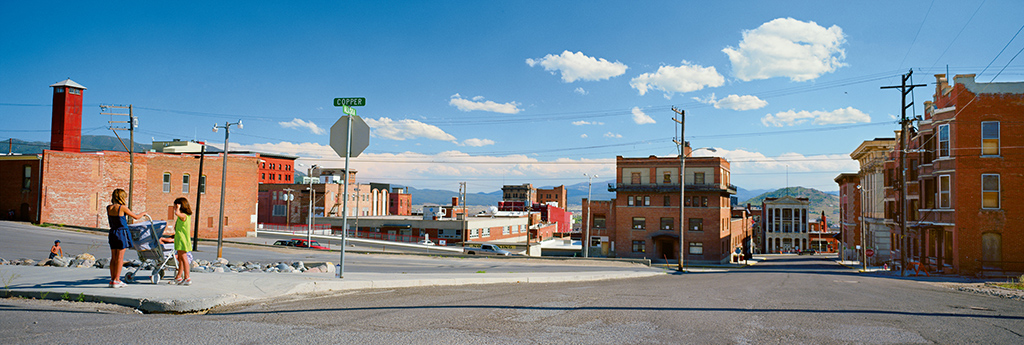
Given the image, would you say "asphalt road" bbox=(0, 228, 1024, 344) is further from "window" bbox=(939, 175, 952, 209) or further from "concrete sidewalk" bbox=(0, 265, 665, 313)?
"window" bbox=(939, 175, 952, 209)

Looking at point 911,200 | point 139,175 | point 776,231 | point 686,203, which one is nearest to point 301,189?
point 139,175

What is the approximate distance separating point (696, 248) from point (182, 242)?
205 feet

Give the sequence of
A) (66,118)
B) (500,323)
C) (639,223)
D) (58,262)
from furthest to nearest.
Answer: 1. (639,223)
2. (66,118)
3. (58,262)
4. (500,323)

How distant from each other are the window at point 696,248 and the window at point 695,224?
1803 mm

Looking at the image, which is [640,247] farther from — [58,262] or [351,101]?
[58,262]

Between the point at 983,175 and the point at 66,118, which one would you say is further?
the point at 66,118

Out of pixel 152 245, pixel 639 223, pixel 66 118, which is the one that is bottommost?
pixel 639 223

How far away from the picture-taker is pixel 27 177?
144 ft

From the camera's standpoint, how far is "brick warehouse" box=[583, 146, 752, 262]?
63.9 meters

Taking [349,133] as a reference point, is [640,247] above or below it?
below

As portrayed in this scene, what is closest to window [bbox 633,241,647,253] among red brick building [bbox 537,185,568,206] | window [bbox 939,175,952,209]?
window [bbox 939,175,952,209]

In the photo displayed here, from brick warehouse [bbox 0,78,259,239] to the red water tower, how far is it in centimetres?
13

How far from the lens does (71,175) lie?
1719 inches

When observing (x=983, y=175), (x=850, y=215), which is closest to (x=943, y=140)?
(x=983, y=175)
